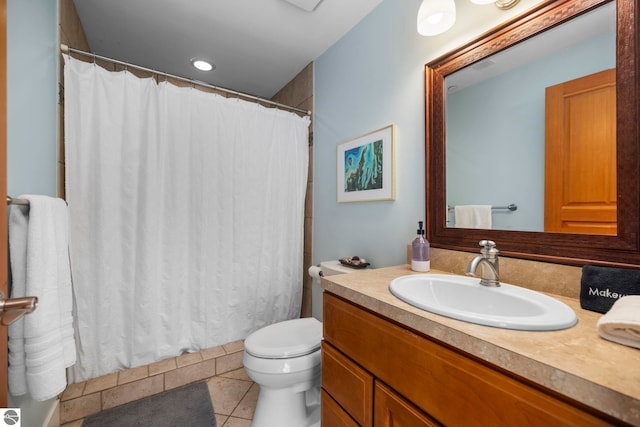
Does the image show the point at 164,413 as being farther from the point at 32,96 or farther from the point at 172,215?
the point at 32,96

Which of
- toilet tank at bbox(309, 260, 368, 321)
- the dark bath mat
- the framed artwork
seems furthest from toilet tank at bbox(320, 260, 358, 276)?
the dark bath mat

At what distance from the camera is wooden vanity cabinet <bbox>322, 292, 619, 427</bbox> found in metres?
0.47

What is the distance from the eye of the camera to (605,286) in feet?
2.24

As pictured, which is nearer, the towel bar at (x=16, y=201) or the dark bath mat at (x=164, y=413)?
the towel bar at (x=16, y=201)

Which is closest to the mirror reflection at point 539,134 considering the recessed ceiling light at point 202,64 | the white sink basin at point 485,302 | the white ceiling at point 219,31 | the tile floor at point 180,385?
the white sink basin at point 485,302

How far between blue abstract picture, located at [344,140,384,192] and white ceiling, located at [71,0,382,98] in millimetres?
817

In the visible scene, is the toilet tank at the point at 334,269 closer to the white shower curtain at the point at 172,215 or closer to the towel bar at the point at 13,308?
the white shower curtain at the point at 172,215

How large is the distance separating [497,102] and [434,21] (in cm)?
43

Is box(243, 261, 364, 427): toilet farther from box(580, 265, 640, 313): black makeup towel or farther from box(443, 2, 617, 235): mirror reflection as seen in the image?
box(580, 265, 640, 313): black makeup towel

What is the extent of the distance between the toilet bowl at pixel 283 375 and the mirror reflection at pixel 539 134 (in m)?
0.90

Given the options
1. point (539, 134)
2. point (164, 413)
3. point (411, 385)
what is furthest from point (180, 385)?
point (539, 134)

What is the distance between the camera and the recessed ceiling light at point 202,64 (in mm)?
2076

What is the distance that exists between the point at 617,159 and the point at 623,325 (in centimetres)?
51

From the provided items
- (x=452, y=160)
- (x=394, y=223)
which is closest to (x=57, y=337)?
(x=394, y=223)
